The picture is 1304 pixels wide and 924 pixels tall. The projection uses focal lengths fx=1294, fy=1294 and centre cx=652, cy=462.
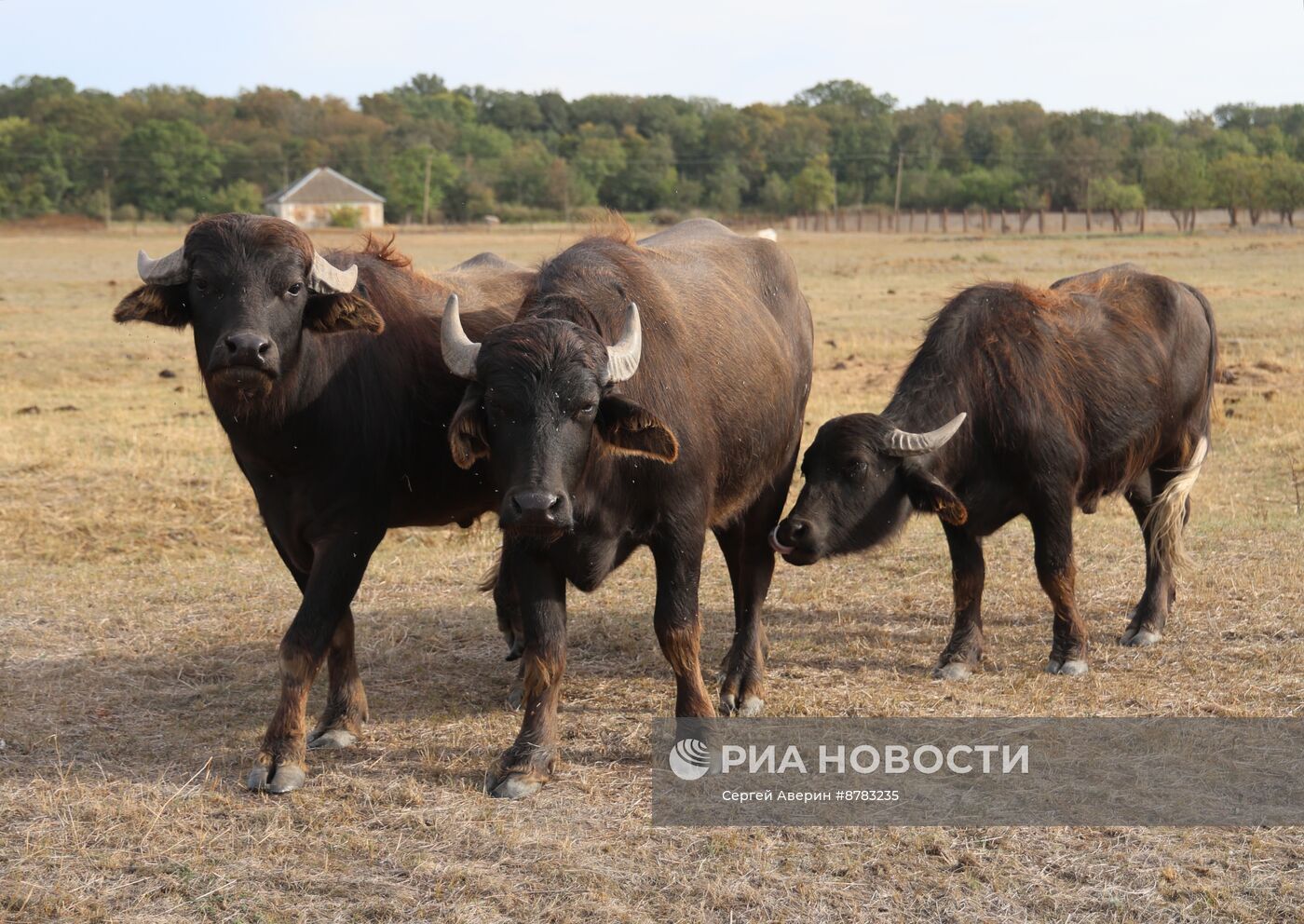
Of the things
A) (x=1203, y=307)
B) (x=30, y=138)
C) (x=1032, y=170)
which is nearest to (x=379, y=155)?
(x=30, y=138)

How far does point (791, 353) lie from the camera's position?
274 inches

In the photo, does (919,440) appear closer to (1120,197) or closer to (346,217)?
(1120,197)

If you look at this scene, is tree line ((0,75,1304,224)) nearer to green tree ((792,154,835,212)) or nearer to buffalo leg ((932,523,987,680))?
green tree ((792,154,835,212))

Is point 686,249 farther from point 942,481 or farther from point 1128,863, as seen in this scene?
point 1128,863

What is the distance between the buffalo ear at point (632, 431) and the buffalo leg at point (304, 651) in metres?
1.22

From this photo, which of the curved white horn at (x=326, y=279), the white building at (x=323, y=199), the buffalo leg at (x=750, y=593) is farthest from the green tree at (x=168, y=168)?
the curved white horn at (x=326, y=279)

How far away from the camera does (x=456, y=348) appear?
4969 millimetres

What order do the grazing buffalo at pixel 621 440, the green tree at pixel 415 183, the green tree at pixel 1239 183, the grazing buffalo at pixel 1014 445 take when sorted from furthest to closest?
the green tree at pixel 415 183
the green tree at pixel 1239 183
the grazing buffalo at pixel 1014 445
the grazing buffalo at pixel 621 440

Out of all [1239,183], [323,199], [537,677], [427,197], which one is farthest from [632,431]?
[323,199]

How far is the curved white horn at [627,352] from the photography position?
15.9ft

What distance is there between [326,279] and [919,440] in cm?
288

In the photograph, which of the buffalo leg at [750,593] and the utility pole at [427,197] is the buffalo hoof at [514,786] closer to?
the buffalo leg at [750,593]

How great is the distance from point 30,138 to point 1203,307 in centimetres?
8799

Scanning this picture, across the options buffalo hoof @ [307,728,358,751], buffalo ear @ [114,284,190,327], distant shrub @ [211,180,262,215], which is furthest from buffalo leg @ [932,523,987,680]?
distant shrub @ [211,180,262,215]
